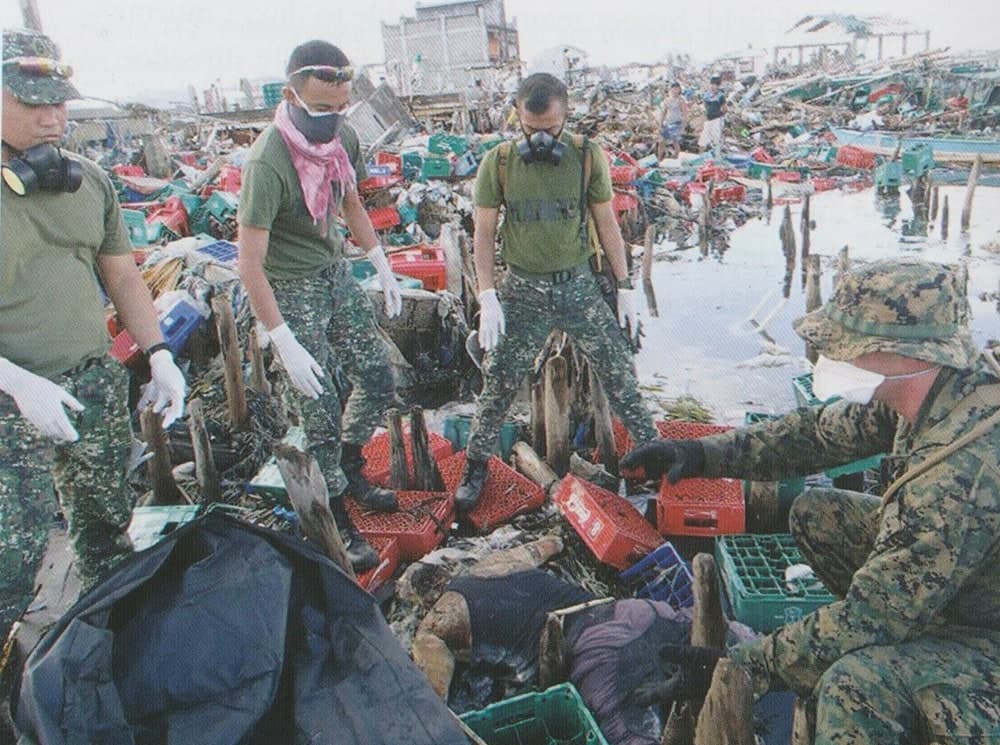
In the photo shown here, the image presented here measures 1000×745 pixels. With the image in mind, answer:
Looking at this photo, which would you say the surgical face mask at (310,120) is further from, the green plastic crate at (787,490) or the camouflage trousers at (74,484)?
the green plastic crate at (787,490)

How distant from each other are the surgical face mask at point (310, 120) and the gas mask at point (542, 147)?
3.44ft

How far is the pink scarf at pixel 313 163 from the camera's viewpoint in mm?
3459

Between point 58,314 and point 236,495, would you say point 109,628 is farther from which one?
point 236,495

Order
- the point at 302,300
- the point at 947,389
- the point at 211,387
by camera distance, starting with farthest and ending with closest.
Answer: the point at 211,387, the point at 302,300, the point at 947,389

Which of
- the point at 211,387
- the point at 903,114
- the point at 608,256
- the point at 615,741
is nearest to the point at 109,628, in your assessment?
the point at 615,741

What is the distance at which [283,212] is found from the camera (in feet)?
11.7

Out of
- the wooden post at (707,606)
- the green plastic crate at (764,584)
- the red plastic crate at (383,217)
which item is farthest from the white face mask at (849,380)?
the red plastic crate at (383,217)

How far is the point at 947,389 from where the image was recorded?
2139 millimetres

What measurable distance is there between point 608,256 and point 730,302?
5.41 meters

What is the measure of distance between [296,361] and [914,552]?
A: 2.67 meters

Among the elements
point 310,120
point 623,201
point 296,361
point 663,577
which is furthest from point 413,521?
point 623,201

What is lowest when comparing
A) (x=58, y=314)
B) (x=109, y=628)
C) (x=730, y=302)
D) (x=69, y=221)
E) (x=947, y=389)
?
(x=730, y=302)

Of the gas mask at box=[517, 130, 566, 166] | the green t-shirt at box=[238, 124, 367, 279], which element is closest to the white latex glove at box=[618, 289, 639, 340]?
the gas mask at box=[517, 130, 566, 166]

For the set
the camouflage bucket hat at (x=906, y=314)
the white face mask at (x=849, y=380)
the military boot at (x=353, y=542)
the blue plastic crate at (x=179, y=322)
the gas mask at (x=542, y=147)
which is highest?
the gas mask at (x=542, y=147)
